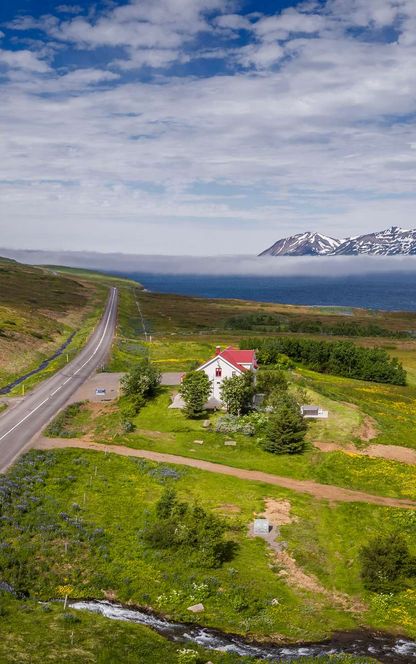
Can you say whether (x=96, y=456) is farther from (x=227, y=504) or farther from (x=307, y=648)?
(x=307, y=648)

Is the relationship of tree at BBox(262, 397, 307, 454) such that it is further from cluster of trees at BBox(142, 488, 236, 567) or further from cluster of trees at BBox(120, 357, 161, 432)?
cluster of trees at BBox(142, 488, 236, 567)

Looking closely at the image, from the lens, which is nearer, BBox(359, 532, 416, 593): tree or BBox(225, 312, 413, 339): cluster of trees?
BBox(359, 532, 416, 593): tree

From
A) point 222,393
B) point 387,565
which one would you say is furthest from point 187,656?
point 222,393

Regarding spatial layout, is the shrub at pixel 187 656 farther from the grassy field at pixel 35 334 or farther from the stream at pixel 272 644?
the grassy field at pixel 35 334

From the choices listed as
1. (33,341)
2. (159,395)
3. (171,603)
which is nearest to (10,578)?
(171,603)

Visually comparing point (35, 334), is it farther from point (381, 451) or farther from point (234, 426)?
point (381, 451)

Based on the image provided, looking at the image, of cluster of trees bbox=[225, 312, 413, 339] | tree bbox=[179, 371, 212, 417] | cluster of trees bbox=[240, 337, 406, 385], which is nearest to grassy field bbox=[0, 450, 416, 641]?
tree bbox=[179, 371, 212, 417]

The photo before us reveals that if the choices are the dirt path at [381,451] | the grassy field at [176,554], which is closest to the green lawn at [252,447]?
the grassy field at [176,554]

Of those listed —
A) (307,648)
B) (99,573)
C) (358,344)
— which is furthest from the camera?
(358,344)
